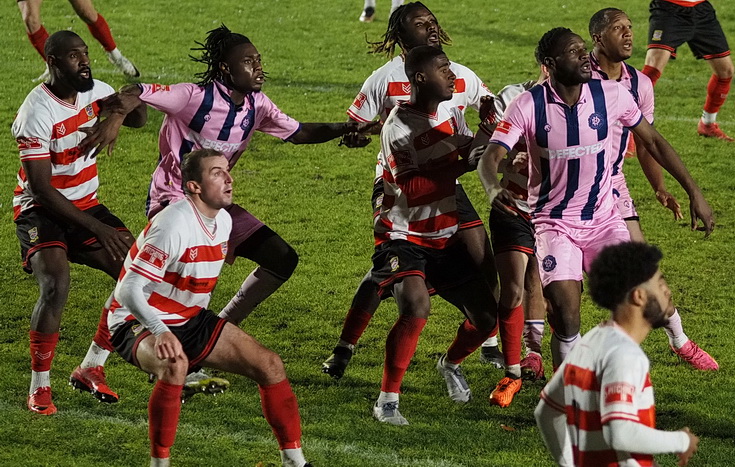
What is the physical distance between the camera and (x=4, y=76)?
46.3ft

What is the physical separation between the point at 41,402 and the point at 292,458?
1.78 m

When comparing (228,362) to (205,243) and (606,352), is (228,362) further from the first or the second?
(606,352)

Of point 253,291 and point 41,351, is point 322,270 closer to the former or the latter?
point 253,291

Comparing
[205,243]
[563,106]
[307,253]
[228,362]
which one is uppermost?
[563,106]

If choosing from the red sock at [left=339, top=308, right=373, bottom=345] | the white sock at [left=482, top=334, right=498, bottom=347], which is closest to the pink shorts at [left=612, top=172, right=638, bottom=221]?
the white sock at [left=482, top=334, right=498, bottom=347]

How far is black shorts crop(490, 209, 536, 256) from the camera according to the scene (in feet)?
22.6

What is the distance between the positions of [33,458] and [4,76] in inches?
357

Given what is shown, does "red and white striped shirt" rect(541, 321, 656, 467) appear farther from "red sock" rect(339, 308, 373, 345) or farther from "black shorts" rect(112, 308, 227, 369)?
"red sock" rect(339, 308, 373, 345)

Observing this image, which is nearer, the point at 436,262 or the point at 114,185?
the point at 436,262

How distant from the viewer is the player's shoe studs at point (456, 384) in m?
6.96

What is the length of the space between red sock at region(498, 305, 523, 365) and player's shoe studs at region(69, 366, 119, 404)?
230cm

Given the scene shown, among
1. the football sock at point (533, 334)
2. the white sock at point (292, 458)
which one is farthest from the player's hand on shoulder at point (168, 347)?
the football sock at point (533, 334)

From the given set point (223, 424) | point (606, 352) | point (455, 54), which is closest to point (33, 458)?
point (223, 424)

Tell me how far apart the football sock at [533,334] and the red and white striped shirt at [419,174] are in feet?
2.53
